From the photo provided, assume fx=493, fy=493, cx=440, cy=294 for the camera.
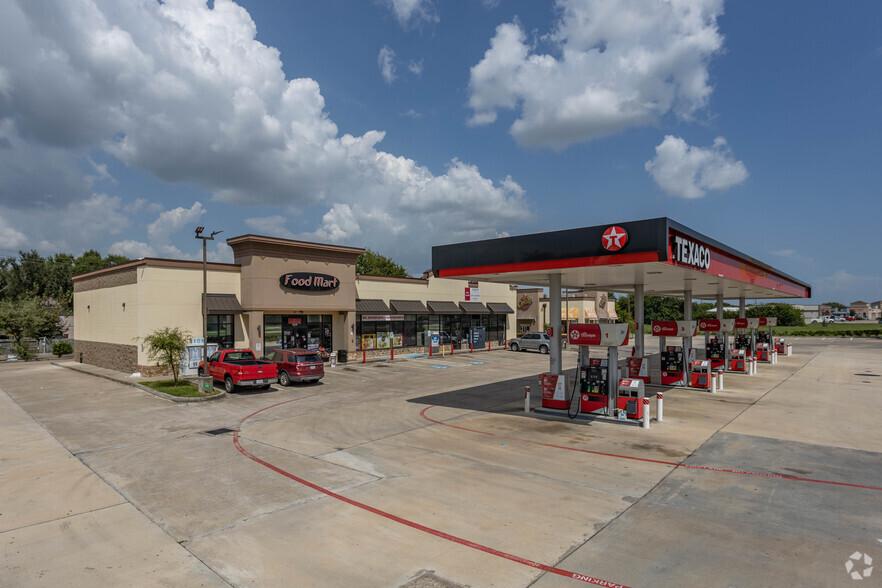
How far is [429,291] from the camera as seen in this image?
1567 inches

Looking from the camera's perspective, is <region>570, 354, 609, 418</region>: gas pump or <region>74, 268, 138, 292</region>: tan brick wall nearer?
<region>570, 354, 609, 418</region>: gas pump

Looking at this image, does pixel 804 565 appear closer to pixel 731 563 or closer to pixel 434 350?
pixel 731 563

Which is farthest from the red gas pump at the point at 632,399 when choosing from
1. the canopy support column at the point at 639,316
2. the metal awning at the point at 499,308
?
the metal awning at the point at 499,308

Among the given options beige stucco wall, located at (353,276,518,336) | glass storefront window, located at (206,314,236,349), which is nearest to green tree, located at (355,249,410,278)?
beige stucco wall, located at (353,276,518,336)

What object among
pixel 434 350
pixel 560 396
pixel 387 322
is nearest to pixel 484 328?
pixel 434 350

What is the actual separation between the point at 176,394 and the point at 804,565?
20124mm

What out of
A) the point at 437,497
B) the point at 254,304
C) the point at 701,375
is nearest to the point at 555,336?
the point at 701,375

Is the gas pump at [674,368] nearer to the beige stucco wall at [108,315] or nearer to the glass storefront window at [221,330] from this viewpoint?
the glass storefront window at [221,330]

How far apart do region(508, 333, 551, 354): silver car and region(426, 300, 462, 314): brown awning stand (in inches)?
254

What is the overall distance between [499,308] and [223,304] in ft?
81.8

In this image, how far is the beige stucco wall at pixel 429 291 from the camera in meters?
35.6

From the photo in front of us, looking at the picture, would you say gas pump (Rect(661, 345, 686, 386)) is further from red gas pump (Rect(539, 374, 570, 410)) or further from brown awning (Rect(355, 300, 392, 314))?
brown awning (Rect(355, 300, 392, 314))

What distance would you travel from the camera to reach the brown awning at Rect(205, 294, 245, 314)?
26678mm

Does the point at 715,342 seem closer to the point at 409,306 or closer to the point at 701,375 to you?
the point at 701,375
